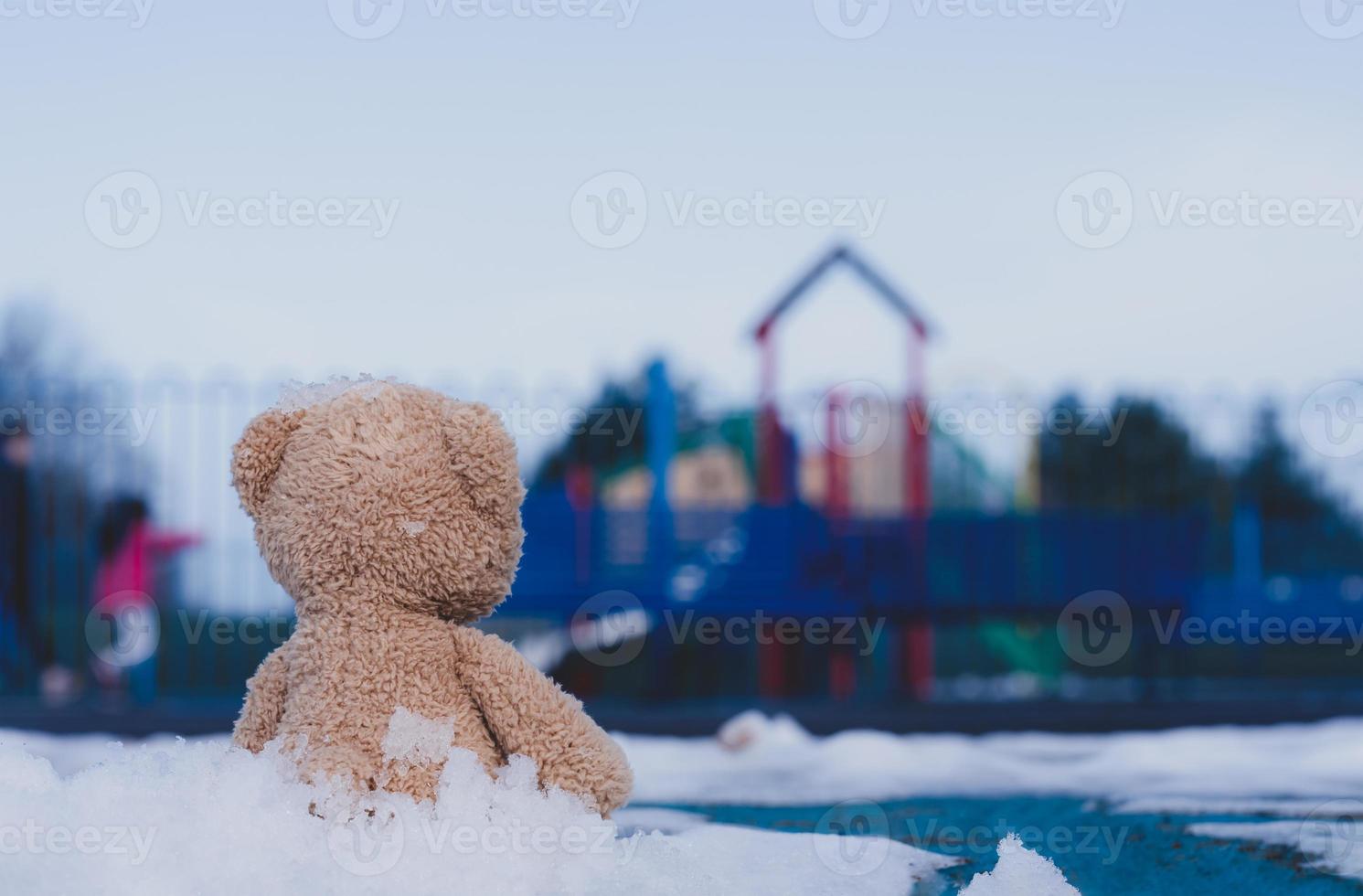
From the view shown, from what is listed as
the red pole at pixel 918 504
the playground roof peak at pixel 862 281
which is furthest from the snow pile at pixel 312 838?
the playground roof peak at pixel 862 281

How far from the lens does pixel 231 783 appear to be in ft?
4.68

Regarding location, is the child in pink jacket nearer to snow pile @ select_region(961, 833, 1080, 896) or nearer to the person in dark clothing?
the person in dark clothing

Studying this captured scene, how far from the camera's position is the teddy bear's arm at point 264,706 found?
1.63m

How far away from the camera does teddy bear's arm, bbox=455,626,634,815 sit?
5.05 feet

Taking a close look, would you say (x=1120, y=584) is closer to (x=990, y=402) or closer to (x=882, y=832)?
(x=990, y=402)

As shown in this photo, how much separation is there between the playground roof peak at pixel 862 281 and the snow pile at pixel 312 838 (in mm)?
5898

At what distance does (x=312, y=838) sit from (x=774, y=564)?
5303mm

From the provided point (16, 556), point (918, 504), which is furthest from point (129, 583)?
point (918, 504)

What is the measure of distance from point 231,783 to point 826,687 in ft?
21.5

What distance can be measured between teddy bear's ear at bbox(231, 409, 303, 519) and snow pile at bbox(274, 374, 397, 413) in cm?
3

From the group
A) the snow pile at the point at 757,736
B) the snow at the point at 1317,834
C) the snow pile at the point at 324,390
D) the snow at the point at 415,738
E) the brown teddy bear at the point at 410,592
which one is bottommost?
the snow pile at the point at 757,736

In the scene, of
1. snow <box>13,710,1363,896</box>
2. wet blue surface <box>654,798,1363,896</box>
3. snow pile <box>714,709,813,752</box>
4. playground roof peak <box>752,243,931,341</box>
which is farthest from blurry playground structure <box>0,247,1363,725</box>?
snow <box>13,710,1363,896</box>

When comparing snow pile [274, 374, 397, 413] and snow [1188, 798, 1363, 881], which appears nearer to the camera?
snow pile [274, 374, 397, 413]

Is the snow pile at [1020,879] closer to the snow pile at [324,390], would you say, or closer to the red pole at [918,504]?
the snow pile at [324,390]
